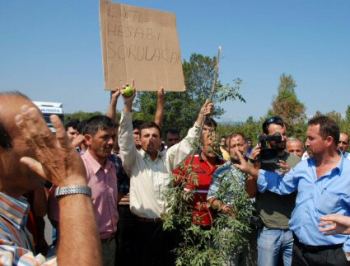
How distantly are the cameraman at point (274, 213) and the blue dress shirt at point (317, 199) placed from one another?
0.81 feet

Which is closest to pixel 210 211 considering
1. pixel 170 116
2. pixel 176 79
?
pixel 176 79

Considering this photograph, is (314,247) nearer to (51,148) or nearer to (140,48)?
(140,48)

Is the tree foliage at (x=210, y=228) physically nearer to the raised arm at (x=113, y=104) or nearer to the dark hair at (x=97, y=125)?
the dark hair at (x=97, y=125)

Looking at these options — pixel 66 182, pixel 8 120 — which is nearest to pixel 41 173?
pixel 66 182

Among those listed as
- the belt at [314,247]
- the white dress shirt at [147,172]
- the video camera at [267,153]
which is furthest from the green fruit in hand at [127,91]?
the belt at [314,247]

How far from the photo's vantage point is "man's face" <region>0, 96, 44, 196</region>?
1.28 metres

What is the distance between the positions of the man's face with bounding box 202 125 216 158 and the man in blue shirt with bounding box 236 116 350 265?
12.5 inches

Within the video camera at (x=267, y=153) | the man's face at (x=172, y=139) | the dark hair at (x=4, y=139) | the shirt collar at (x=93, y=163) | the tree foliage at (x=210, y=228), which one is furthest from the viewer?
the man's face at (x=172, y=139)

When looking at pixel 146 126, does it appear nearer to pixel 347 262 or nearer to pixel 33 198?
pixel 33 198

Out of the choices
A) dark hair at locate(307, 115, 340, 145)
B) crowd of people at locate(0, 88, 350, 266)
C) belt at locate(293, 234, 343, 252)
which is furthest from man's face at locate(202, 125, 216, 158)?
belt at locate(293, 234, 343, 252)

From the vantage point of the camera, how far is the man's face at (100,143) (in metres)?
3.46

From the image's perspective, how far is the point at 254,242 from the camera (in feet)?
14.0

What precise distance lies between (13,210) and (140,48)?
2819 mm

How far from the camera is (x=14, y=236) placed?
1.27m
